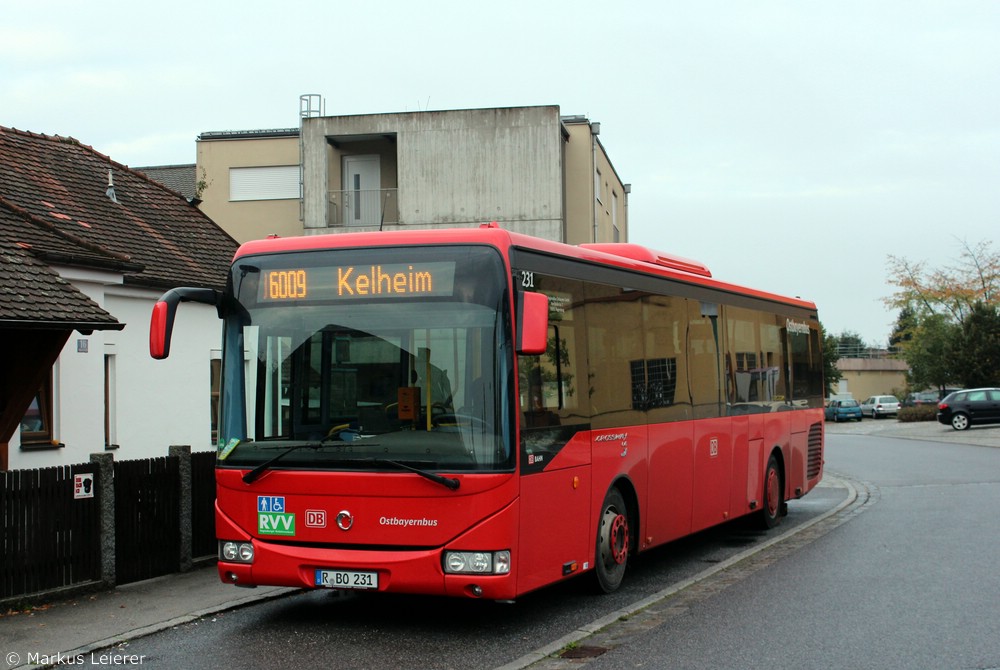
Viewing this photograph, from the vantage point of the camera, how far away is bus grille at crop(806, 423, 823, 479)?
→ 57.6ft

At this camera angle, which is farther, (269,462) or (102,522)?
(102,522)

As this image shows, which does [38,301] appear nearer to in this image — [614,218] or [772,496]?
[772,496]

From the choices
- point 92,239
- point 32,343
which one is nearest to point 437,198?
point 92,239

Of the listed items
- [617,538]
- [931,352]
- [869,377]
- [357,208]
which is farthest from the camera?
[869,377]

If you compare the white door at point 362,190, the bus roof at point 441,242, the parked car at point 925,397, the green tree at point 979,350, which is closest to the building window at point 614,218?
the white door at point 362,190

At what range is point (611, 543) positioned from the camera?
33.4 feet

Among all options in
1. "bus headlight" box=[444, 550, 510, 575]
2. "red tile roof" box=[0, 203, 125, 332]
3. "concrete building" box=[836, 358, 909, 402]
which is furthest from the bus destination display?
"concrete building" box=[836, 358, 909, 402]

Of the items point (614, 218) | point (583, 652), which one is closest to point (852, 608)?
point (583, 652)

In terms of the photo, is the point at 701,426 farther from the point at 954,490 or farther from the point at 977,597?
the point at 954,490

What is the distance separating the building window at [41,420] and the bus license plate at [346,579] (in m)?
8.52

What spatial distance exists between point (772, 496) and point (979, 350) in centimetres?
4185

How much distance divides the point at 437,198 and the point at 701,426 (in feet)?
102

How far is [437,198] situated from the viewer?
42719 mm

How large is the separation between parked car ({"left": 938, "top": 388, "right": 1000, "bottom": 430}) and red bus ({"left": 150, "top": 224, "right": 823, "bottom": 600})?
37547 mm
